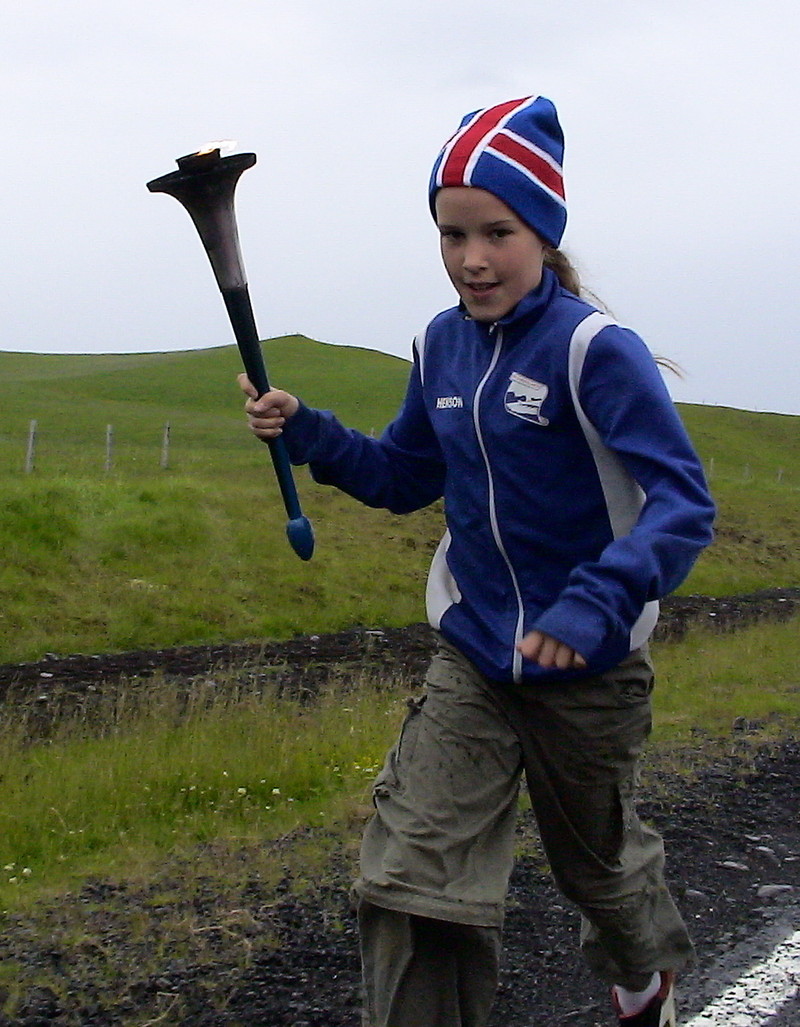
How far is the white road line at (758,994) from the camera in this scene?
13.4 feet

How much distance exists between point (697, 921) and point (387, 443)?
2.18 metres

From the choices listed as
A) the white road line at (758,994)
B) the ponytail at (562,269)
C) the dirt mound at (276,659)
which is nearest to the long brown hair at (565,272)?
the ponytail at (562,269)

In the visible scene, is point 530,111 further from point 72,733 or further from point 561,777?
point 72,733

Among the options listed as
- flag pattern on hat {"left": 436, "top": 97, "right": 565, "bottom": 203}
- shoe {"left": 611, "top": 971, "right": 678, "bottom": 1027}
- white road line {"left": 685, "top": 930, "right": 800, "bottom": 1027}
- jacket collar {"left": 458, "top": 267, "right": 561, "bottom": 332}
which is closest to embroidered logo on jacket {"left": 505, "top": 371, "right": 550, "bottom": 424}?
jacket collar {"left": 458, "top": 267, "right": 561, "bottom": 332}

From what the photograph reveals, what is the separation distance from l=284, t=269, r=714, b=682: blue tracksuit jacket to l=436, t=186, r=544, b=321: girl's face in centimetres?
5

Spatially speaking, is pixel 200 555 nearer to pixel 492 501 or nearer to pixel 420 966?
pixel 492 501

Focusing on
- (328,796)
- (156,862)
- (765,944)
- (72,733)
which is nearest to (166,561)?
(72,733)

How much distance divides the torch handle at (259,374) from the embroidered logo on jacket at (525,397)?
605mm

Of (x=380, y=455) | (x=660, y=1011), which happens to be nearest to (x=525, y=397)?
(x=380, y=455)

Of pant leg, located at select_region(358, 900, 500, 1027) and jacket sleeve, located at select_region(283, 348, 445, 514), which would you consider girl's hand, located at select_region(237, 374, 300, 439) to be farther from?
pant leg, located at select_region(358, 900, 500, 1027)

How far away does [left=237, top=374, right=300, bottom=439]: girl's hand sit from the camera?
3.73 meters

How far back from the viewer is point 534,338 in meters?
3.42

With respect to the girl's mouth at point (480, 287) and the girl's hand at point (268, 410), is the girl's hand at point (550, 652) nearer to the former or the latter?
the girl's mouth at point (480, 287)

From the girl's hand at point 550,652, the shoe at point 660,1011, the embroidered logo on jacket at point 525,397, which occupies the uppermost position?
the embroidered logo on jacket at point 525,397
